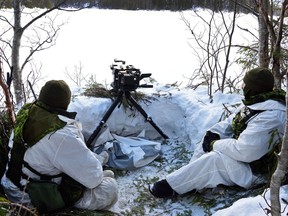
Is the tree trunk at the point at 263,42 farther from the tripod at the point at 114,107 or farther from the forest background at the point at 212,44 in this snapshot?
the tripod at the point at 114,107

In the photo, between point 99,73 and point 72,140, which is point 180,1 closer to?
point 99,73

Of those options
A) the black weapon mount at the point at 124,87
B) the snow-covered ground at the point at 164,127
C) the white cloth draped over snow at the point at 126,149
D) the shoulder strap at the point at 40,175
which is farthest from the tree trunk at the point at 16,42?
the shoulder strap at the point at 40,175

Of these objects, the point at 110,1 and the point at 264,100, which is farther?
the point at 110,1

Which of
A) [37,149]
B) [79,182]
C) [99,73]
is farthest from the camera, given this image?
[99,73]

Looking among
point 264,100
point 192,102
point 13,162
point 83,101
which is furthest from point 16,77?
point 264,100

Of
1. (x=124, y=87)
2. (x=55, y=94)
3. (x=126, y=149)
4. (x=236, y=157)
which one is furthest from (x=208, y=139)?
(x=55, y=94)

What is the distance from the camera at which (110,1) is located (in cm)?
1445

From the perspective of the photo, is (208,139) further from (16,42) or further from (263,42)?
(16,42)

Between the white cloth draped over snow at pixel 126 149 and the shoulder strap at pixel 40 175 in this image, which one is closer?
the shoulder strap at pixel 40 175

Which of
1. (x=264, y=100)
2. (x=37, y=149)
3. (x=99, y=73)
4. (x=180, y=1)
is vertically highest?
(x=180, y=1)

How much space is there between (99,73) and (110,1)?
3881mm

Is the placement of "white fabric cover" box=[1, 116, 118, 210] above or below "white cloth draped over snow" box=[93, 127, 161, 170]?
above

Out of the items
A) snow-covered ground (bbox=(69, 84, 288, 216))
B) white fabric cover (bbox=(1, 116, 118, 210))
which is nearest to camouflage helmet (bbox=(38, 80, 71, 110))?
white fabric cover (bbox=(1, 116, 118, 210))

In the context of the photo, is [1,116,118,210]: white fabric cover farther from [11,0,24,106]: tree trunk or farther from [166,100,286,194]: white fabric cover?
[11,0,24,106]: tree trunk
